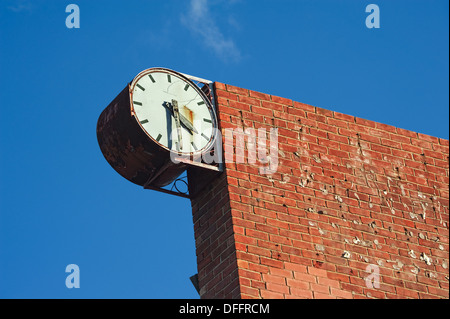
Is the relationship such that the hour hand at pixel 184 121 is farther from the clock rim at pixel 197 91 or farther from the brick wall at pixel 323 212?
the brick wall at pixel 323 212

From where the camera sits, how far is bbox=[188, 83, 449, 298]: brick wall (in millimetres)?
9133

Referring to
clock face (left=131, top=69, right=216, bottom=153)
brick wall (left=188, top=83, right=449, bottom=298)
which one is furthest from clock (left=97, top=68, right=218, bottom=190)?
brick wall (left=188, top=83, right=449, bottom=298)

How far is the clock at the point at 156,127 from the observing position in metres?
9.41

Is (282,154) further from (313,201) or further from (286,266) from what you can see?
(286,266)

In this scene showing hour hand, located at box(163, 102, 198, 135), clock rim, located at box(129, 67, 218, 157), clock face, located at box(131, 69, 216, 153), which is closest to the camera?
clock rim, located at box(129, 67, 218, 157)

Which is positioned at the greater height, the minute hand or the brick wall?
the minute hand

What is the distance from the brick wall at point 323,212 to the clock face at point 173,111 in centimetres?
25

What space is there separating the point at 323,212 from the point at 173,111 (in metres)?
1.85

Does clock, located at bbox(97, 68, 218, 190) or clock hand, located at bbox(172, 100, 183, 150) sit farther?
clock hand, located at bbox(172, 100, 183, 150)

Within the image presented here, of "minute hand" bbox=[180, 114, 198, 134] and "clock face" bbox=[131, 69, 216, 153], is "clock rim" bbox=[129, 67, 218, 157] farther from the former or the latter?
"minute hand" bbox=[180, 114, 198, 134]

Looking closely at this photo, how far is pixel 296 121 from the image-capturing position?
10352mm

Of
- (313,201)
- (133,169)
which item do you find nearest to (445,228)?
(313,201)

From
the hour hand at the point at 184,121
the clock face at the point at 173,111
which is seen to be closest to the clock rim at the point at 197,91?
the clock face at the point at 173,111

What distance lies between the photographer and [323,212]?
9727mm
